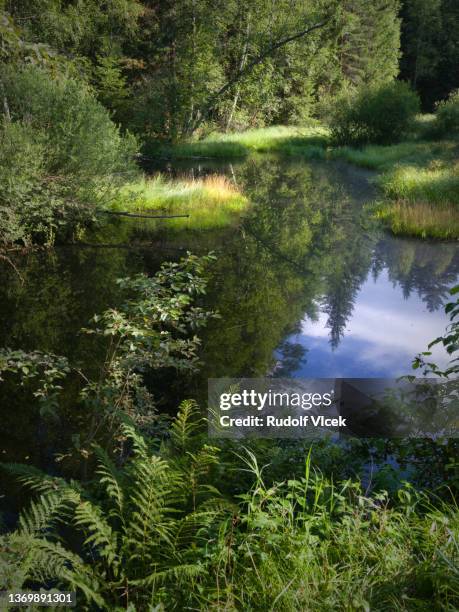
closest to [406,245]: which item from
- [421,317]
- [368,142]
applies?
[421,317]

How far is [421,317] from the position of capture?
8867mm

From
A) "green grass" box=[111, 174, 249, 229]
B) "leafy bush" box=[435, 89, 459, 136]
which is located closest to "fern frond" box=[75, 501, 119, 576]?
"green grass" box=[111, 174, 249, 229]

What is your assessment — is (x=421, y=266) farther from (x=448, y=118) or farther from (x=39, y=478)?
(x=448, y=118)

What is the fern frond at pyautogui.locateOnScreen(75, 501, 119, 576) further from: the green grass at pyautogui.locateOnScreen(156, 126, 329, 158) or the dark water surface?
the green grass at pyautogui.locateOnScreen(156, 126, 329, 158)

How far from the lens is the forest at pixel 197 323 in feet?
9.37

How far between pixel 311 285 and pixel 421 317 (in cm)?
203

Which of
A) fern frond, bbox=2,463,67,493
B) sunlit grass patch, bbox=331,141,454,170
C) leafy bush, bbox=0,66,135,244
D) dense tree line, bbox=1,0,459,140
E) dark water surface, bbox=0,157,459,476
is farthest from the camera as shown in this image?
sunlit grass patch, bbox=331,141,454,170

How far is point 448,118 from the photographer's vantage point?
28.4 m

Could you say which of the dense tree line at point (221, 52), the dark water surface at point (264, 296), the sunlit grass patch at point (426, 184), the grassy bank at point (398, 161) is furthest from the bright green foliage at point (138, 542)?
the dense tree line at point (221, 52)

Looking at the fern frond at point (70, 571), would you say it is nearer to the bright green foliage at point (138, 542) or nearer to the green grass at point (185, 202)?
the bright green foliage at point (138, 542)

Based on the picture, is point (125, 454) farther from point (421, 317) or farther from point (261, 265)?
point (261, 265)

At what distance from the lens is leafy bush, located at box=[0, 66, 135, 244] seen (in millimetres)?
10070

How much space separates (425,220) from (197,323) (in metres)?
10.2

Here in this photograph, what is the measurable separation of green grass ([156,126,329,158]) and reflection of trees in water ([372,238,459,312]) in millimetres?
15167
